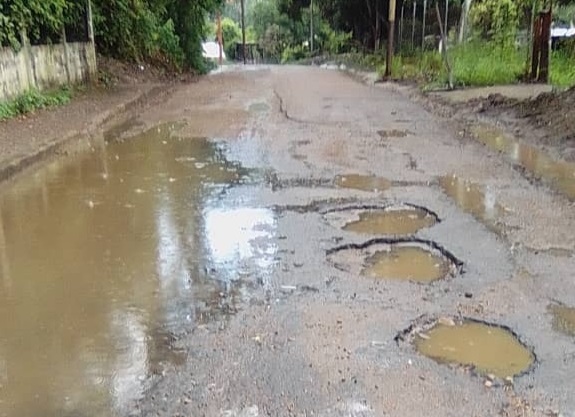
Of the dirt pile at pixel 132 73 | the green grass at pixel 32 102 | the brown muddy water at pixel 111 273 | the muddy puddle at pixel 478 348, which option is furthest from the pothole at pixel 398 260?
the dirt pile at pixel 132 73

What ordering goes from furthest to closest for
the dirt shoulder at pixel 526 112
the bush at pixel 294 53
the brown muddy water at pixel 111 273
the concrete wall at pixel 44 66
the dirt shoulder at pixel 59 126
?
the bush at pixel 294 53
the concrete wall at pixel 44 66
the dirt shoulder at pixel 526 112
the dirt shoulder at pixel 59 126
the brown muddy water at pixel 111 273

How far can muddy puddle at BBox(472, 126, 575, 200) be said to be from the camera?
27.0 ft

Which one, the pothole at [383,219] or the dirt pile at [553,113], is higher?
the dirt pile at [553,113]

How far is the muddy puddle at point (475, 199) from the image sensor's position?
22.3ft

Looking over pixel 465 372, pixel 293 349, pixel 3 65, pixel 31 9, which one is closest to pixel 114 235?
pixel 293 349

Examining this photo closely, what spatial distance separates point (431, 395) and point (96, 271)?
2990 millimetres

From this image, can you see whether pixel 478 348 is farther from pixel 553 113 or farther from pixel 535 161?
pixel 553 113

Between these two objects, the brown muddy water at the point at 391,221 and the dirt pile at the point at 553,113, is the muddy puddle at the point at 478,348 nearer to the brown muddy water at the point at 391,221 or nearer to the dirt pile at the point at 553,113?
the brown muddy water at the point at 391,221

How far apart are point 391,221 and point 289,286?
1914 millimetres

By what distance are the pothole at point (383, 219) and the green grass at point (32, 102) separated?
27.7 feet

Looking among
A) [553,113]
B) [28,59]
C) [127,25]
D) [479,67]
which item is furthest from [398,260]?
[127,25]

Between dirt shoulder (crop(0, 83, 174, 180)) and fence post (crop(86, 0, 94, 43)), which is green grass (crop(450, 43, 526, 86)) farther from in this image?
fence post (crop(86, 0, 94, 43))

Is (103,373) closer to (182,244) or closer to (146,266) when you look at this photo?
(146,266)

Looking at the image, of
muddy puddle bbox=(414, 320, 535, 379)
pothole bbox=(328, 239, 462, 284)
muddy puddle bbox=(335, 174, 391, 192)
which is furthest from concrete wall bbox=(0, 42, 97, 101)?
muddy puddle bbox=(414, 320, 535, 379)
